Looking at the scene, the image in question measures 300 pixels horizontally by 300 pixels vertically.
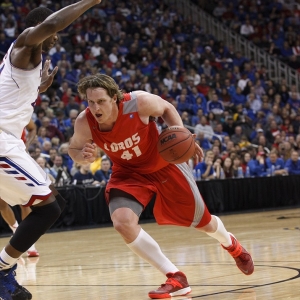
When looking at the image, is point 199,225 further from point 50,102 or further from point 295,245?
point 50,102

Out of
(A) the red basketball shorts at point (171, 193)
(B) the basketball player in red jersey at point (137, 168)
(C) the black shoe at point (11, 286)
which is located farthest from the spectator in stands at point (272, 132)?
(C) the black shoe at point (11, 286)

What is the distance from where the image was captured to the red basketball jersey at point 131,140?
525 cm

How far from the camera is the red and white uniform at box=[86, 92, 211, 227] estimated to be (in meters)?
5.28

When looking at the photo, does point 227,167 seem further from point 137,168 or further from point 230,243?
point 137,168

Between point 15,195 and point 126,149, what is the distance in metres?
1.05

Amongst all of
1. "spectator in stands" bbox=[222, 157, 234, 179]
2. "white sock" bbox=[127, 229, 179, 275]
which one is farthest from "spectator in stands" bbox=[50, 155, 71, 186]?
"white sock" bbox=[127, 229, 179, 275]

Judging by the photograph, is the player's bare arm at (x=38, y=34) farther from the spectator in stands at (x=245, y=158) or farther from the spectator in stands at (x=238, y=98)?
the spectator in stands at (x=238, y=98)

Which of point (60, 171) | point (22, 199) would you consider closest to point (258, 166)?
point (60, 171)

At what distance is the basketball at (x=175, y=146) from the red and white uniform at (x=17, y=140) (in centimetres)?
97

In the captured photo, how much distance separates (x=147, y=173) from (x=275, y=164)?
11.2 meters

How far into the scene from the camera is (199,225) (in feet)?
18.1

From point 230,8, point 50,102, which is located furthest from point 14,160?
point 230,8

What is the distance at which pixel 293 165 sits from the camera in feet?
53.7

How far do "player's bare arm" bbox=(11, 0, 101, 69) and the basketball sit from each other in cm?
117
